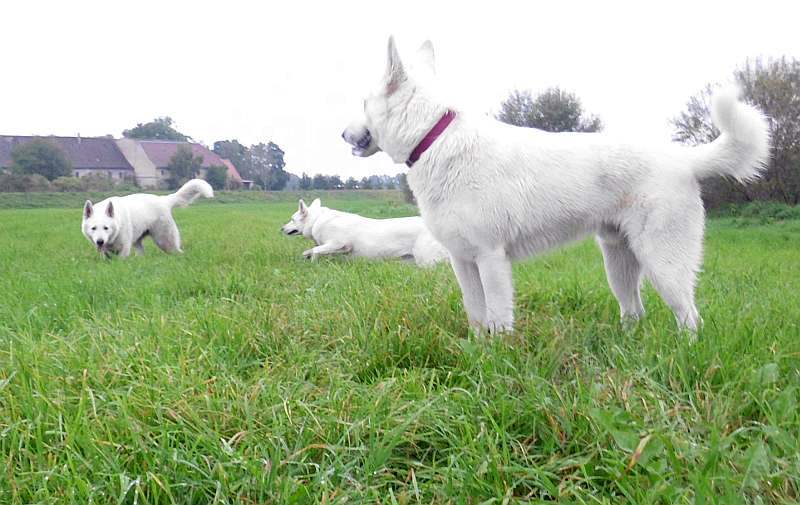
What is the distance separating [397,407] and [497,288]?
1082 mm

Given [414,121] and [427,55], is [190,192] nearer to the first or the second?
[427,55]

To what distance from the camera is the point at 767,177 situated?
49.1 feet

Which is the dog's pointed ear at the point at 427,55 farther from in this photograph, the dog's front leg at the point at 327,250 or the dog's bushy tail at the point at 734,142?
the dog's front leg at the point at 327,250

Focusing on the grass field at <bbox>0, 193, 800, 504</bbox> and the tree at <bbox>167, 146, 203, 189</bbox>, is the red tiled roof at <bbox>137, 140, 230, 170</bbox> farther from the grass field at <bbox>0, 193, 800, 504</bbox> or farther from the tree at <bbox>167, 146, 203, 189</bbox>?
the grass field at <bbox>0, 193, 800, 504</bbox>

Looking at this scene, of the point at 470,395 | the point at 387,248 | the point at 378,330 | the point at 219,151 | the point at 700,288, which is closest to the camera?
the point at 470,395

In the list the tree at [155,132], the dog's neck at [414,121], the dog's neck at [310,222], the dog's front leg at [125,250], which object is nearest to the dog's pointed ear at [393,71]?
the dog's neck at [414,121]

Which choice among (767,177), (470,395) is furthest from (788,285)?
(767,177)

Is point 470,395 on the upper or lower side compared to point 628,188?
lower

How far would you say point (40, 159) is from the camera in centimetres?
3700

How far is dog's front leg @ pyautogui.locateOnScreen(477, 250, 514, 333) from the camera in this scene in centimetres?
274

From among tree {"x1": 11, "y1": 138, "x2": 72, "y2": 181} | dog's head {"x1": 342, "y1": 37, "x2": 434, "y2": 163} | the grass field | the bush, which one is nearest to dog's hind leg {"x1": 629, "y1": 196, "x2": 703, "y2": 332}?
the grass field

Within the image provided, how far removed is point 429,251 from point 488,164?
161 inches

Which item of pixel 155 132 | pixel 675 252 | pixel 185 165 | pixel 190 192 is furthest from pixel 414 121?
pixel 155 132

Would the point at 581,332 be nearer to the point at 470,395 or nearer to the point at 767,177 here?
the point at 470,395
